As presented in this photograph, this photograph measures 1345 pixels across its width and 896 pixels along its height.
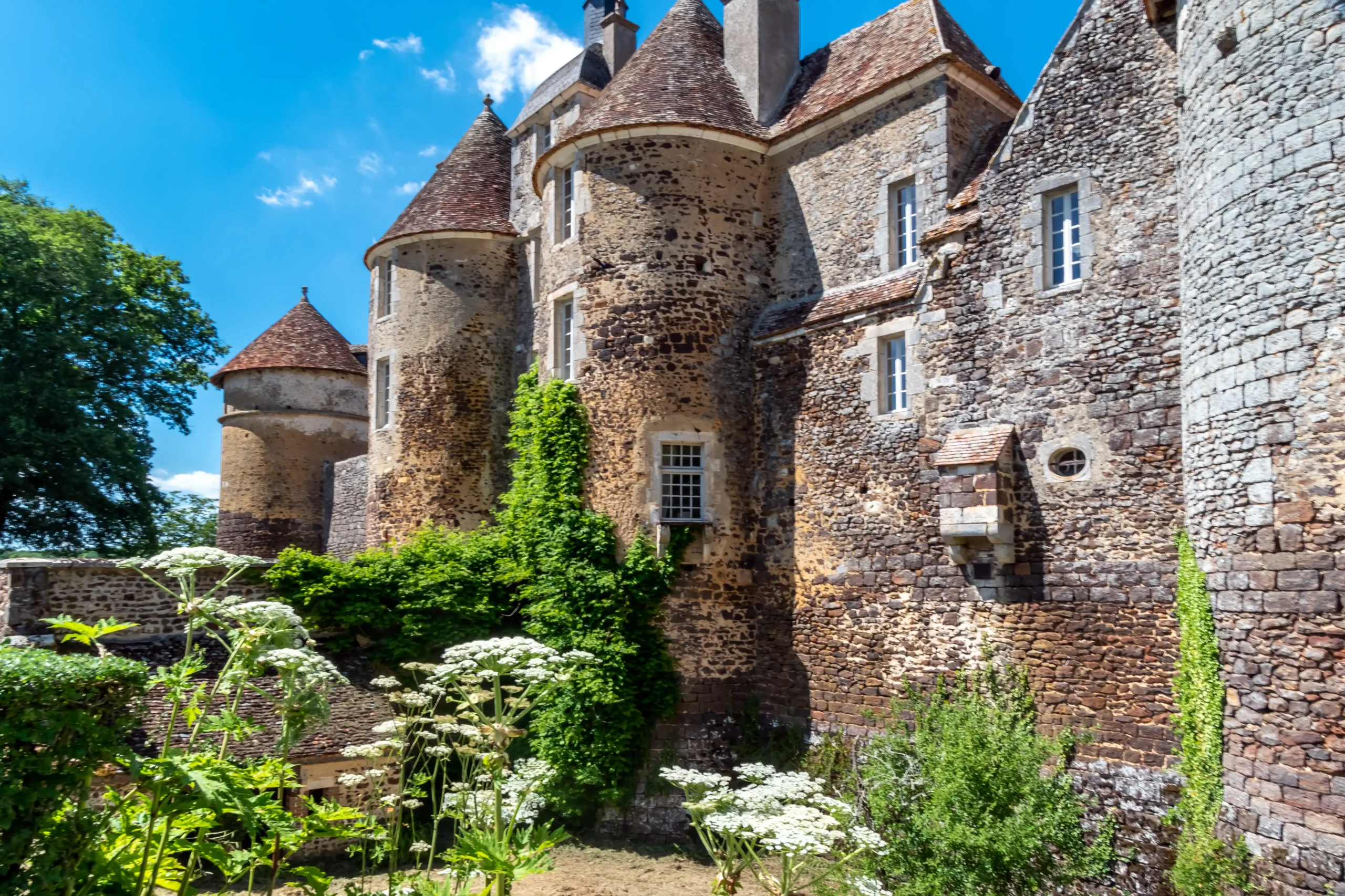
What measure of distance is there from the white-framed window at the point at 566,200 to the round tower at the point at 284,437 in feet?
37.3

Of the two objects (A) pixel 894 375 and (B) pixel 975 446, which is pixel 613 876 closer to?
(B) pixel 975 446

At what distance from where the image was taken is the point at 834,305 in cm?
1342

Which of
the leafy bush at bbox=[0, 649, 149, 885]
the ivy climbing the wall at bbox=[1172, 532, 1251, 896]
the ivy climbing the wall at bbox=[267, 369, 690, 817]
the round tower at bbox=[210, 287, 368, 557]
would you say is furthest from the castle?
the leafy bush at bbox=[0, 649, 149, 885]

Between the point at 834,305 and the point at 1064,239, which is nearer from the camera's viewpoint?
the point at 1064,239

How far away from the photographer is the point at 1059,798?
9445mm

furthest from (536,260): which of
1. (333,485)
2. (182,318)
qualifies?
(182,318)

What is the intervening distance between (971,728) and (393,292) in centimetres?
1418

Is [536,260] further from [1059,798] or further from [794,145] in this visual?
[1059,798]

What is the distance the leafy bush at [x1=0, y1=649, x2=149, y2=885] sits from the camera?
4.72 m

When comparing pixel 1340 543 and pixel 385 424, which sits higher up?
pixel 385 424

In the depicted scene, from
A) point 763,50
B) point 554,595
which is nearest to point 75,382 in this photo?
point 554,595

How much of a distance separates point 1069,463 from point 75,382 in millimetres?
19239

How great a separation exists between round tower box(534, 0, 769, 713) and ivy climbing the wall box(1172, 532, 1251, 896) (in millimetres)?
6040

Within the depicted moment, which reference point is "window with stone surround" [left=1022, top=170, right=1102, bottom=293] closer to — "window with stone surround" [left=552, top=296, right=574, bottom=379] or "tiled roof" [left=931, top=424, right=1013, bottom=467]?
"tiled roof" [left=931, top=424, right=1013, bottom=467]
